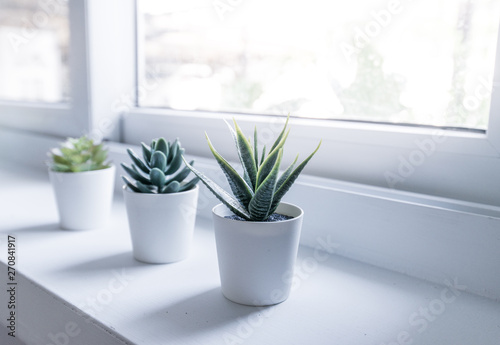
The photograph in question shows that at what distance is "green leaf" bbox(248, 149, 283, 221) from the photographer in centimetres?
46

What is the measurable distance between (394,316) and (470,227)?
143mm

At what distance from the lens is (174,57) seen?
3.33 ft

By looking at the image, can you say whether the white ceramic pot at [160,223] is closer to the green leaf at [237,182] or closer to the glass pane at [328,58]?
the green leaf at [237,182]

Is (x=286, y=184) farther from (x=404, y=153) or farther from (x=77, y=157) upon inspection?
(x=77, y=157)

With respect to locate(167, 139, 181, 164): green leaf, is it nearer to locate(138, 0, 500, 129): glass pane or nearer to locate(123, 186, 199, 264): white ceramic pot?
locate(123, 186, 199, 264): white ceramic pot

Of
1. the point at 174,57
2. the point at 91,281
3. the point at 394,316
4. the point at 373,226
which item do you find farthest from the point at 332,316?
the point at 174,57

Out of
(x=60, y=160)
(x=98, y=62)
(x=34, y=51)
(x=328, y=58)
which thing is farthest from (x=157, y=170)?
(x=34, y=51)

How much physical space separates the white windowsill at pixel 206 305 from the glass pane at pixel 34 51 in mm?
733

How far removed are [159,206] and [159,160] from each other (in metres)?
0.06

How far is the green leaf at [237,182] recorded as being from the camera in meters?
0.49

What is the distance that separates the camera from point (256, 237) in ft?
1.55

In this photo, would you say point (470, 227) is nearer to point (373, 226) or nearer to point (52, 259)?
point (373, 226)

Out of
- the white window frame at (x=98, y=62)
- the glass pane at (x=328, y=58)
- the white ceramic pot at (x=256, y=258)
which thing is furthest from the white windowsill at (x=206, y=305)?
the white window frame at (x=98, y=62)

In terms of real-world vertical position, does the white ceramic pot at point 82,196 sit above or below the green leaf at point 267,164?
below
